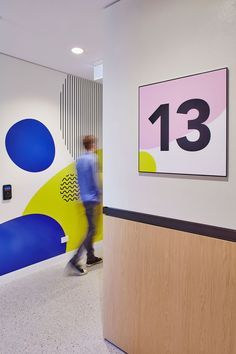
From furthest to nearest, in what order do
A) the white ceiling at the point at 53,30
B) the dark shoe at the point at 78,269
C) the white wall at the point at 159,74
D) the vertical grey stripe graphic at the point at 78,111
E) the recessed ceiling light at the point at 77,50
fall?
1. the vertical grey stripe graphic at the point at 78,111
2. the dark shoe at the point at 78,269
3. the recessed ceiling light at the point at 77,50
4. the white ceiling at the point at 53,30
5. the white wall at the point at 159,74

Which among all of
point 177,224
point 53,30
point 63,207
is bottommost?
point 63,207

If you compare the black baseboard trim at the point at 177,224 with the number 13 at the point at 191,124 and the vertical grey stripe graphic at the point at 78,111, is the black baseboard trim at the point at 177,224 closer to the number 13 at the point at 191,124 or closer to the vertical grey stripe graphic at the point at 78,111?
the number 13 at the point at 191,124

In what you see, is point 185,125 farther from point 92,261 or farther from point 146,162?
point 92,261

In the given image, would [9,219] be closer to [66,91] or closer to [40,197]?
[40,197]

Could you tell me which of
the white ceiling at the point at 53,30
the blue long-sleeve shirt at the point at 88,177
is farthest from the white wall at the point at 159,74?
the blue long-sleeve shirt at the point at 88,177

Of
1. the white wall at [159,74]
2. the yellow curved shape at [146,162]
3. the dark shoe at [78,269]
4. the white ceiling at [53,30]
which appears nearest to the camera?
the white wall at [159,74]

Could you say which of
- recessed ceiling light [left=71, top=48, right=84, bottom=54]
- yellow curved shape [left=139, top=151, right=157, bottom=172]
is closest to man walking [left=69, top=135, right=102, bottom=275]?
recessed ceiling light [left=71, top=48, right=84, bottom=54]

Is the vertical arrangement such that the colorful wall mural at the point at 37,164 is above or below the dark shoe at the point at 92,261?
above

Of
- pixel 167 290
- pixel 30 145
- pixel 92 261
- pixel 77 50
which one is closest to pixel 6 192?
pixel 30 145

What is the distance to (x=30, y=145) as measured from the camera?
135 inches

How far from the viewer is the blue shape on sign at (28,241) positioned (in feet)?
10.6

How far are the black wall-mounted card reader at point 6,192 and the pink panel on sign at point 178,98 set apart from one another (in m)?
Answer: 2.02

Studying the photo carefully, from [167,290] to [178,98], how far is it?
1251 mm

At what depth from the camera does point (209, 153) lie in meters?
1.56
